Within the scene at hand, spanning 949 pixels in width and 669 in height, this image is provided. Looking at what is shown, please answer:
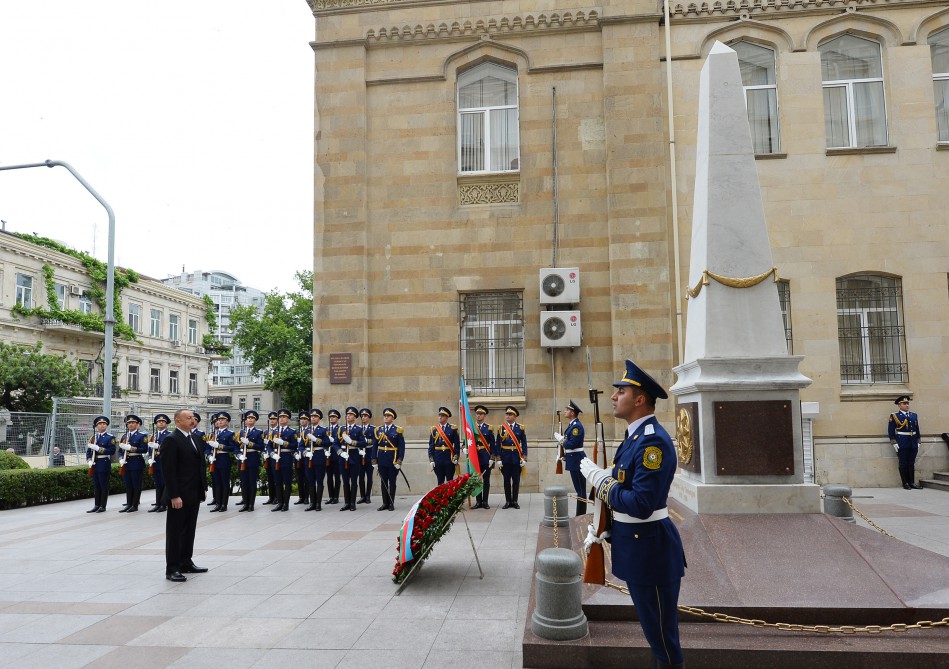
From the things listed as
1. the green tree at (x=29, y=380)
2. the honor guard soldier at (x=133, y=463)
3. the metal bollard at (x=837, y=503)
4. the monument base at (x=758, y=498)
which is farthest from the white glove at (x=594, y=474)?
the green tree at (x=29, y=380)

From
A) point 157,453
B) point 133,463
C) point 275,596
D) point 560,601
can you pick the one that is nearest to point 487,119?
point 157,453

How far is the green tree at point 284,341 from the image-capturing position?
1661 inches

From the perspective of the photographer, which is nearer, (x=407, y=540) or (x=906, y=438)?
(x=407, y=540)

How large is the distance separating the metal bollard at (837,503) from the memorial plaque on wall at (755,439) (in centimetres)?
183

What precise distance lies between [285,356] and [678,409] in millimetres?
38759

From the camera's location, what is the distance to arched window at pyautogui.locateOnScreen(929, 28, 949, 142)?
14.9 meters

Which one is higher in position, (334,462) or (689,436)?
(689,436)

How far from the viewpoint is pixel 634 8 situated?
1508cm

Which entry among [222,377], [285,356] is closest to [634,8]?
[285,356]

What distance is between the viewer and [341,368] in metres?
14.9

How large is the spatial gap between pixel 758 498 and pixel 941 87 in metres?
13.4

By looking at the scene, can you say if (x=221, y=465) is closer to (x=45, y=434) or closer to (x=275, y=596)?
(x=275, y=596)

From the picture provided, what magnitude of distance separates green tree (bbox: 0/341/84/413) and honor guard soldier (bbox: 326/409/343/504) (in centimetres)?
2392

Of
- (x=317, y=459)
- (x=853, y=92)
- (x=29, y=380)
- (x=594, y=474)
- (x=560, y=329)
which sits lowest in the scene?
(x=317, y=459)
